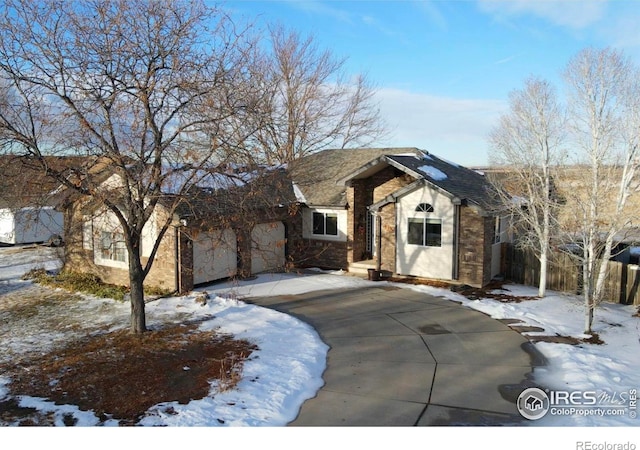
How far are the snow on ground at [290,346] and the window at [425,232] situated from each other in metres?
1.74

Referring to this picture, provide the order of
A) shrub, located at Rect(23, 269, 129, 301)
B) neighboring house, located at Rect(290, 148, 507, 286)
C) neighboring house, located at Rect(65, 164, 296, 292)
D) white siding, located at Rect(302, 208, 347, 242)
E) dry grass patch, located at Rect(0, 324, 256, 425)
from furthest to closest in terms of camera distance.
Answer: white siding, located at Rect(302, 208, 347, 242), neighboring house, located at Rect(290, 148, 507, 286), shrub, located at Rect(23, 269, 129, 301), neighboring house, located at Rect(65, 164, 296, 292), dry grass patch, located at Rect(0, 324, 256, 425)

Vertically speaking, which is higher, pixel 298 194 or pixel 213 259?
pixel 298 194

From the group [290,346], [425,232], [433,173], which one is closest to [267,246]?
[425,232]

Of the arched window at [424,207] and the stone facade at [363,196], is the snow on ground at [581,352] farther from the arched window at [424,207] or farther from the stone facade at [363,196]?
the stone facade at [363,196]

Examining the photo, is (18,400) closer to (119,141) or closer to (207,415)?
(207,415)

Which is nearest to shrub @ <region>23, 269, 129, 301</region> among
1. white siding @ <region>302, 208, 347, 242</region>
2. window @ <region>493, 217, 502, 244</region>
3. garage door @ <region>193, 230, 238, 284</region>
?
garage door @ <region>193, 230, 238, 284</region>

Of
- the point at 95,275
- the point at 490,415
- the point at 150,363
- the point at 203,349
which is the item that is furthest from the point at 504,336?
the point at 95,275

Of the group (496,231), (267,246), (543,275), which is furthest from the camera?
(267,246)

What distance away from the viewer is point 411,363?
943 cm

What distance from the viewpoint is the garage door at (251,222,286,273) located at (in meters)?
18.3

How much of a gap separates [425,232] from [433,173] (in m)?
2.21

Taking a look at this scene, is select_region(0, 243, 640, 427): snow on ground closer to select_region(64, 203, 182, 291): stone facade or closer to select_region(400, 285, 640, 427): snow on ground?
select_region(400, 285, 640, 427): snow on ground

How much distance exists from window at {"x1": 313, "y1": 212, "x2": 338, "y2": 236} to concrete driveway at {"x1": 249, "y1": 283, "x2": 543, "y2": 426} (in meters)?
5.36

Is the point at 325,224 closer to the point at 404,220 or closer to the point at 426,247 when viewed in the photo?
the point at 404,220
